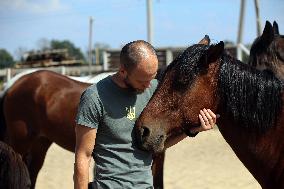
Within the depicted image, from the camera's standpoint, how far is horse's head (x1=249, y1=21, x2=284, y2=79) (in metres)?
4.88

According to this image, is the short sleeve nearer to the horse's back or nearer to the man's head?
the man's head

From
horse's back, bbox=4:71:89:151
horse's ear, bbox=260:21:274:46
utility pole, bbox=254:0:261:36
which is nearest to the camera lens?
horse's ear, bbox=260:21:274:46

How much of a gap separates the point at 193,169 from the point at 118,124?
6.45m

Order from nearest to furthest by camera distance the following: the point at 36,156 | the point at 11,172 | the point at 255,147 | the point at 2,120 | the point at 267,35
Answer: the point at 11,172 → the point at 255,147 → the point at 267,35 → the point at 36,156 → the point at 2,120

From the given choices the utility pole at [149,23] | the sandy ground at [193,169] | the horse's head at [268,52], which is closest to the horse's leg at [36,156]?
the sandy ground at [193,169]

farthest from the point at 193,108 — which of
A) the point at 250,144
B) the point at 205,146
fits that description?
the point at 205,146

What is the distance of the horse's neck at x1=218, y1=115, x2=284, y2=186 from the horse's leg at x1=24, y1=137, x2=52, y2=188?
14.9 ft

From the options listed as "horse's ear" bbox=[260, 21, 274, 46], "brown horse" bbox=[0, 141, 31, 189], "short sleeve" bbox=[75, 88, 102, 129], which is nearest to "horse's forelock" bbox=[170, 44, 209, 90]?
"short sleeve" bbox=[75, 88, 102, 129]

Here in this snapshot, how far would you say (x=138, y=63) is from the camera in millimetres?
2559

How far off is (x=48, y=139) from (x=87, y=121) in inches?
176

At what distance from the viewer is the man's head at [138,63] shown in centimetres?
256

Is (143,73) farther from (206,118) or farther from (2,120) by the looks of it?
(2,120)

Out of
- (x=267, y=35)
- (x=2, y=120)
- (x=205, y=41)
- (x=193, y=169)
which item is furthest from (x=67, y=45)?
(x=205, y=41)

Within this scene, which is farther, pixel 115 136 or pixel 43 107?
pixel 43 107
